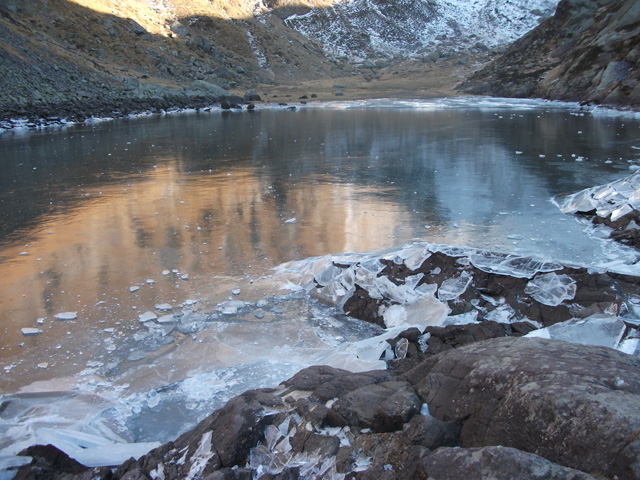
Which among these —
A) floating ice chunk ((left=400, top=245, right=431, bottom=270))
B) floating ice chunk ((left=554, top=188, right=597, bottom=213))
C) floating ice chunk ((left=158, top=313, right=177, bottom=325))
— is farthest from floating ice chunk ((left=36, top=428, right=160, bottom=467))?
floating ice chunk ((left=554, top=188, right=597, bottom=213))

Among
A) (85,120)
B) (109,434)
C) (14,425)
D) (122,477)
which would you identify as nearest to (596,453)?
(122,477)

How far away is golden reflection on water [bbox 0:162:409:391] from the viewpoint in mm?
4707

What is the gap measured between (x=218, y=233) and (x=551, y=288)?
4627mm

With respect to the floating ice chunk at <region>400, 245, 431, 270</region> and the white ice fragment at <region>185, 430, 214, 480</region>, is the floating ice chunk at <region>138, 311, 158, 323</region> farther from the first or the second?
the floating ice chunk at <region>400, 245, 431, 270</region>

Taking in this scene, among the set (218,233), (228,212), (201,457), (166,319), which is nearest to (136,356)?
(166,319)

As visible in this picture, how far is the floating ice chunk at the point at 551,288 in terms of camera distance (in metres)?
4.58

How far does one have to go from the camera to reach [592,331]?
11.4ft

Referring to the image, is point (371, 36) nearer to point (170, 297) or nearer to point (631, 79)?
point (631, 79)

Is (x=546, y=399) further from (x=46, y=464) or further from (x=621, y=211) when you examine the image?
(x=621, y=211)

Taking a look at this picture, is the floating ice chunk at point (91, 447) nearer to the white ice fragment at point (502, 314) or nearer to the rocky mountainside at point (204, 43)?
the white ice fragment at point (502, 314)

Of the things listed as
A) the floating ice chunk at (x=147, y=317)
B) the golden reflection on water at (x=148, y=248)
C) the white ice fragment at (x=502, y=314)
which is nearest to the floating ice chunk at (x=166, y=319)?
the floating ice chunk at (x=147, y=317)

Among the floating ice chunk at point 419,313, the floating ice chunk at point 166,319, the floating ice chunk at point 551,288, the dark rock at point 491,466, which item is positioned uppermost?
the dark rock at point 491,466

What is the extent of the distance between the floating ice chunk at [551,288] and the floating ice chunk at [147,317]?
371 cm

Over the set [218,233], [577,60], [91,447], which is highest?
[577,60]
